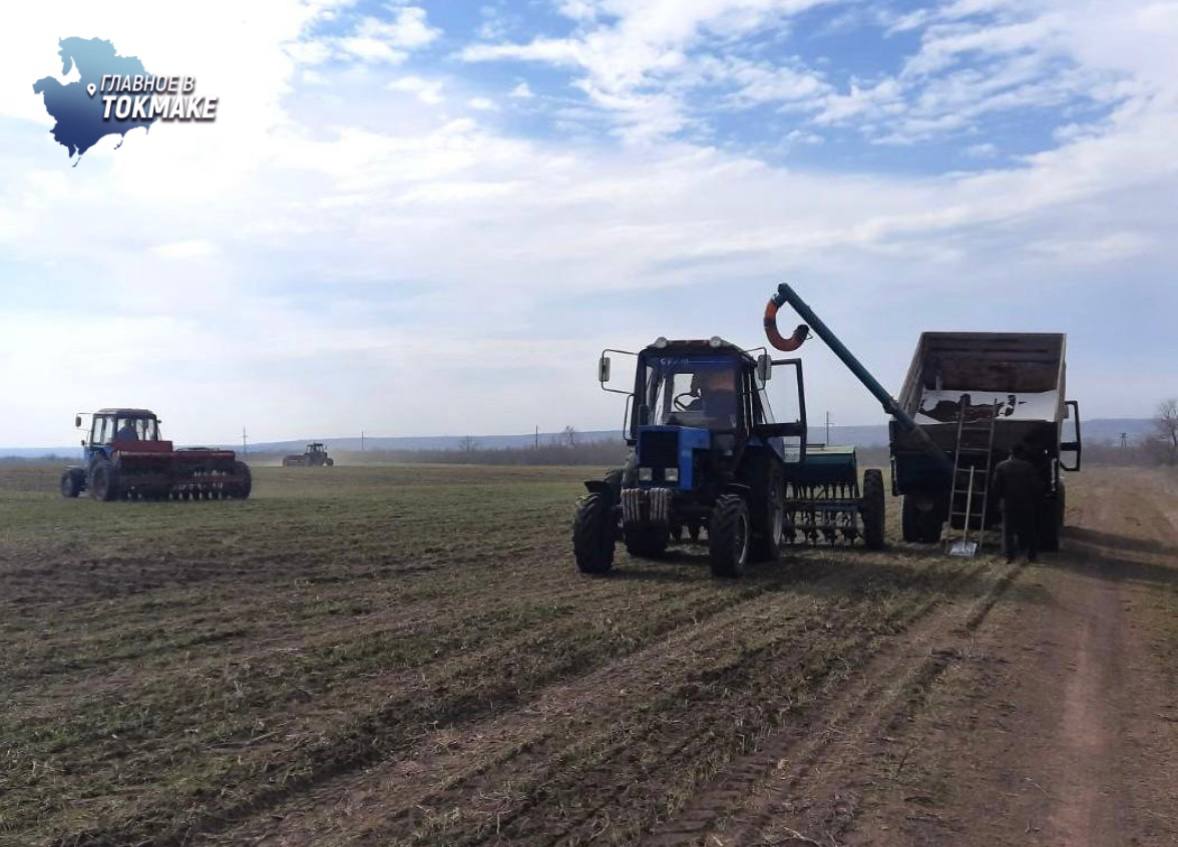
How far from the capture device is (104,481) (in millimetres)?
25109

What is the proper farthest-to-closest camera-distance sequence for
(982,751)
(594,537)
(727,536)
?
(594,537), (727,536), (982,751)

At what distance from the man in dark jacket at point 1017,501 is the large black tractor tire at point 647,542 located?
432cm

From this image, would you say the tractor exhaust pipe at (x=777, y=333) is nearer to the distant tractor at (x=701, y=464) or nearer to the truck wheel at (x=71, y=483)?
the distant tractor at (x=701, y=464)

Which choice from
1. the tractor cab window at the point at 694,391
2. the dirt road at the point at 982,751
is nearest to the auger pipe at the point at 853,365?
the tractor cab window at the point at 694,391

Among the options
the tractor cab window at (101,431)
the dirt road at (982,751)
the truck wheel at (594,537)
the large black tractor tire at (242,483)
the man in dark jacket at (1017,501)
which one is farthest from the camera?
the tractor cab window at (101,431)

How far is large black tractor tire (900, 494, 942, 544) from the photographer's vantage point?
625 inches

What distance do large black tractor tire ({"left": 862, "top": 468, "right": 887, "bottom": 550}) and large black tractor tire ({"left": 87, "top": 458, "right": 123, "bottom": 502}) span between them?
680 inches

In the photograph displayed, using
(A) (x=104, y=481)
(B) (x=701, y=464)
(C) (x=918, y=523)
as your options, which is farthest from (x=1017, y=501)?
(A) (x=104, y=481)

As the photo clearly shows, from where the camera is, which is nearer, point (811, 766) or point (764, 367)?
point (811, 766)

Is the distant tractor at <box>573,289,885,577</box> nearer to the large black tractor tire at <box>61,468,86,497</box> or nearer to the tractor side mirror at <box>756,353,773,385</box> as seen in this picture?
the tractor side mirror at <box>756,353,773,385</box>

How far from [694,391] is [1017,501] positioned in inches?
174

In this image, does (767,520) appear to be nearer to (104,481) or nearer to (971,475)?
(971,475)

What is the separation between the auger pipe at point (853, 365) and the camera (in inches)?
591

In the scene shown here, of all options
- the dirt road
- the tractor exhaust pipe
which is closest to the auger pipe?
the tractor exhaust pipe
